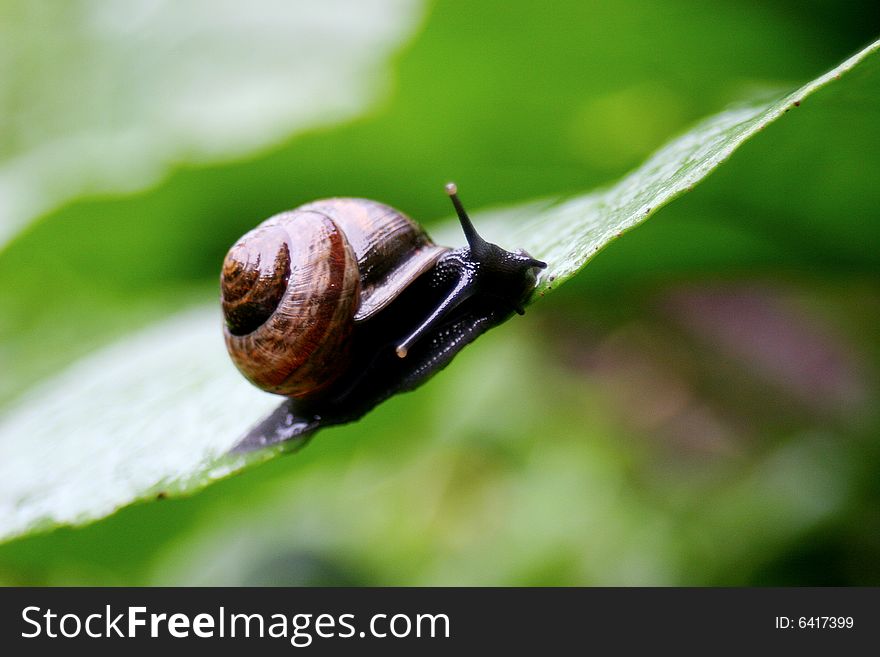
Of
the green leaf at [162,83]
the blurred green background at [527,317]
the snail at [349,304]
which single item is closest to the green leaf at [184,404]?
the snail at [349,304]

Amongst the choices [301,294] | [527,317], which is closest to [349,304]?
[301,294]

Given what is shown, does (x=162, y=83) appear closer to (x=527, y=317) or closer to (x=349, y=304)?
(x=527, y=317)

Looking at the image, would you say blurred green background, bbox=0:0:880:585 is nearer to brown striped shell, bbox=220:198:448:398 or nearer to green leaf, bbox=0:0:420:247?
green leaf, bbox=0:0:420:247

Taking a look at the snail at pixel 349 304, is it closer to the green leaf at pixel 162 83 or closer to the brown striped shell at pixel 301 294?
the brown striped shell at pixel 301 294

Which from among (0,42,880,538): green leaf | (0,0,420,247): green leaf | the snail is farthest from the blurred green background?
the snail

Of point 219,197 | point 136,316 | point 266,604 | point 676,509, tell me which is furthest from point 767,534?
point 136,316

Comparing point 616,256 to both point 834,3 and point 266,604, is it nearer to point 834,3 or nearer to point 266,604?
point 834,3

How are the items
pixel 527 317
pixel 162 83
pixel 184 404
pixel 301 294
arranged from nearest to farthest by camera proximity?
pixel 301 294 < pixel 184 404 < pixel 527 317 < pixel 162 83
